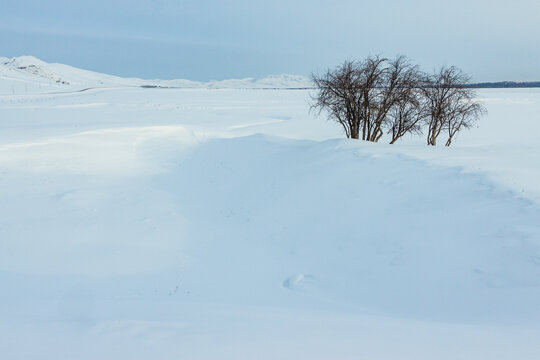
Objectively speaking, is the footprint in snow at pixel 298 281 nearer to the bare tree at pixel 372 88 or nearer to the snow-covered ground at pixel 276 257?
the snow-covered ground at pixel 276 257

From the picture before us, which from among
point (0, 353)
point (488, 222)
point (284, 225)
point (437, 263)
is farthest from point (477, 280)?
point (0, 353)

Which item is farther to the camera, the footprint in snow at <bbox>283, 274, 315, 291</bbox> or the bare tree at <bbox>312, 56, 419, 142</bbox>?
the bare tree at <bbox>312, 56, 419, 142</bbox>

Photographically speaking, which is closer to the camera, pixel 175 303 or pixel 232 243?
pixel 175 303

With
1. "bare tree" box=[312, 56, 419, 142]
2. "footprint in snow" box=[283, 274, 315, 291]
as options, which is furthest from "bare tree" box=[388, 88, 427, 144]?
"footprint in snow" box=[283, 274, 315, 291]

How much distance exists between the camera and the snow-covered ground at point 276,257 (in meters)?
3.92

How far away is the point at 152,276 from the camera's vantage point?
715 centimetres

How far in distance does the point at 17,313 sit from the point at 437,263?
7.41 metres

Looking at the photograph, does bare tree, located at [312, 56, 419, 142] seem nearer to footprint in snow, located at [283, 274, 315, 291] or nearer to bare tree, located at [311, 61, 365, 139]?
bare tree, located at [311, 61, 365, 139]

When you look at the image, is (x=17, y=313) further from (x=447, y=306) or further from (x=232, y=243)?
(x=447, y=306)

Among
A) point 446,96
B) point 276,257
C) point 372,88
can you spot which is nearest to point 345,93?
point 372,88

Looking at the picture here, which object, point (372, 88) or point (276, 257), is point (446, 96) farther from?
point (276, 257)

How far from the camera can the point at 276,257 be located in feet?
27.5

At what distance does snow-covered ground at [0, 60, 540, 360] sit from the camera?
392cm

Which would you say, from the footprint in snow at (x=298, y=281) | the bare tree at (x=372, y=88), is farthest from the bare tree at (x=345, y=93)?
the footprint in snow at (x=298, y=281)
